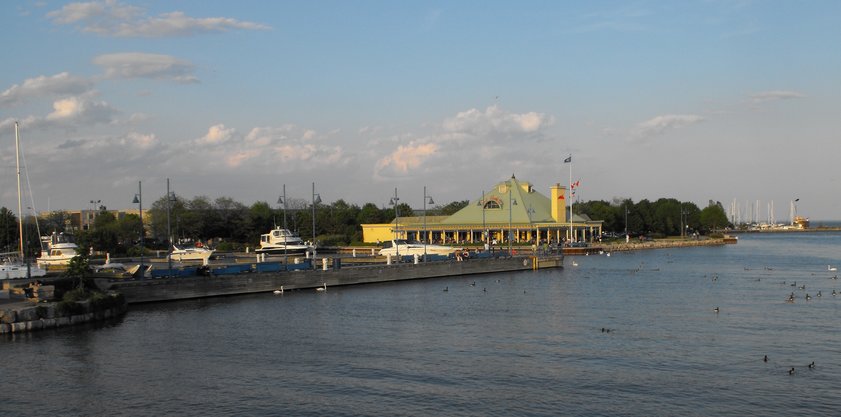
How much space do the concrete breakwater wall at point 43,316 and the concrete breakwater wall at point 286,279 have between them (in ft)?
23.4

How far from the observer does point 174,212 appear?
15088 cm

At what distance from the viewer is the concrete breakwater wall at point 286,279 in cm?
5975

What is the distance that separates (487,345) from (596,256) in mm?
97320

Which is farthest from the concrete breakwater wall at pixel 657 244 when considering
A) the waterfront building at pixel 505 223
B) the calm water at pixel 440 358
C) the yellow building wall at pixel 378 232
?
the calm water at pixel 440 358

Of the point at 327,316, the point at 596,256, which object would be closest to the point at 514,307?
the point at 327,316

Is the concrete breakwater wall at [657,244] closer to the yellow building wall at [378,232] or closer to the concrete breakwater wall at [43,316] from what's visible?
the yellow building wall at [378,232]

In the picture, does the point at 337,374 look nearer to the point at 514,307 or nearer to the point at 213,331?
the point at 213,331

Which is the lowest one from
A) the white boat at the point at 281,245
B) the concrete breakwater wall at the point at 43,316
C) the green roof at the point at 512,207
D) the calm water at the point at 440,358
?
the calm water at the point at 440,358

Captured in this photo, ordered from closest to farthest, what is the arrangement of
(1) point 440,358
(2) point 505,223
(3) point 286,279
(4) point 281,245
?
1. (1) point 440,358
2. (3) point 286,279
3. (4) point 281,245
4. (2) point 505,223

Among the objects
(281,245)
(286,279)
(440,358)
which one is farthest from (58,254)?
(440,358)

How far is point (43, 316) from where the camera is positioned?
4631 cm

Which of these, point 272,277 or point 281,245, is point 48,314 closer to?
point 272,277

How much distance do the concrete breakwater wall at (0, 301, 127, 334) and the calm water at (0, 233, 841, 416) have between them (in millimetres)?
1481

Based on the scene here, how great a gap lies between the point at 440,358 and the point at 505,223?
117 m
